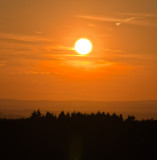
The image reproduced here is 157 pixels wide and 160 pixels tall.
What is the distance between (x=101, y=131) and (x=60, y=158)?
1158 centimetres

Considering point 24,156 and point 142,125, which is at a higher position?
point 142,125

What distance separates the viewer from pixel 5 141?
4994cm

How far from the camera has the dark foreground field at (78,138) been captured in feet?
153

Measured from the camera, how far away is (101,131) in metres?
55.9

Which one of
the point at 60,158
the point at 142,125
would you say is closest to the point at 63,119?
the point at 142,125

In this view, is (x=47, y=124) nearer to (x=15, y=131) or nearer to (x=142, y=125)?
(x=15, y=131)

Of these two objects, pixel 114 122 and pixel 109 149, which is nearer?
pixel 109 149

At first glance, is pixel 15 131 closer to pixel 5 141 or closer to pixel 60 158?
pixel 5 141

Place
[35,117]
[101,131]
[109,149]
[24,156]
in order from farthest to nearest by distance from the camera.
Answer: [35,117] < [101,131] < [109,149] < [24,156]

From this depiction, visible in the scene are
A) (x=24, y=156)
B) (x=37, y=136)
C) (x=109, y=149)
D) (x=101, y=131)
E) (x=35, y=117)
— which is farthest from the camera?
(x=35, y=117)

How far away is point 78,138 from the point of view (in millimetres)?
52125

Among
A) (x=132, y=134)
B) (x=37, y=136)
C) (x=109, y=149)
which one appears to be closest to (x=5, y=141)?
(x=37, y=136)

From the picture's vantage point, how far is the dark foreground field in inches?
1834

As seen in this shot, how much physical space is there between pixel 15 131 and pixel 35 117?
20.1 feet
